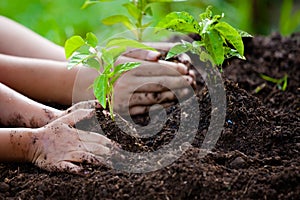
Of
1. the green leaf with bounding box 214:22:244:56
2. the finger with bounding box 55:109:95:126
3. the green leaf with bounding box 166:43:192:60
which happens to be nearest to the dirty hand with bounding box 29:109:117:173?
the finger with bounding box 55:109:95:126

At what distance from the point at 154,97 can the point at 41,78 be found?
34 cm

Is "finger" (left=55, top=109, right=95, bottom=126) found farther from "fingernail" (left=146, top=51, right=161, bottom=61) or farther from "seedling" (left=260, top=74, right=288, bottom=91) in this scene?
"seedling" (left=260, top=74, right=288, bottom=91)

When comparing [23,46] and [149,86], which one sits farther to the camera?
[23,46]

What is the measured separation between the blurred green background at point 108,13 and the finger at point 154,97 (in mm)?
1232

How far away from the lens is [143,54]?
5.24 ft

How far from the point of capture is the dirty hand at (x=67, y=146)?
1214mm

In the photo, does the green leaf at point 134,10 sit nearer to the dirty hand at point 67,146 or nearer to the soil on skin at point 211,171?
the soil on skin at point 211,171

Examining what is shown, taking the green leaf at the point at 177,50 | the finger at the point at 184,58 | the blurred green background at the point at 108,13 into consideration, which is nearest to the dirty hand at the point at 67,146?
the green leaf at the point at 177,50

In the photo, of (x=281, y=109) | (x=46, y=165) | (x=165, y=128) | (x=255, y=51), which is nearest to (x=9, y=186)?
(x=46, y=165)

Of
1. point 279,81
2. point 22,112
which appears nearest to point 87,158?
point 22,112

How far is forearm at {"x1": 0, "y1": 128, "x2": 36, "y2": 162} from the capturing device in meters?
1.28

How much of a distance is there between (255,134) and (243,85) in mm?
560

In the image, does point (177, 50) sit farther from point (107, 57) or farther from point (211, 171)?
point (211, 171)

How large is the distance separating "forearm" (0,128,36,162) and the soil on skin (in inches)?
0.9
